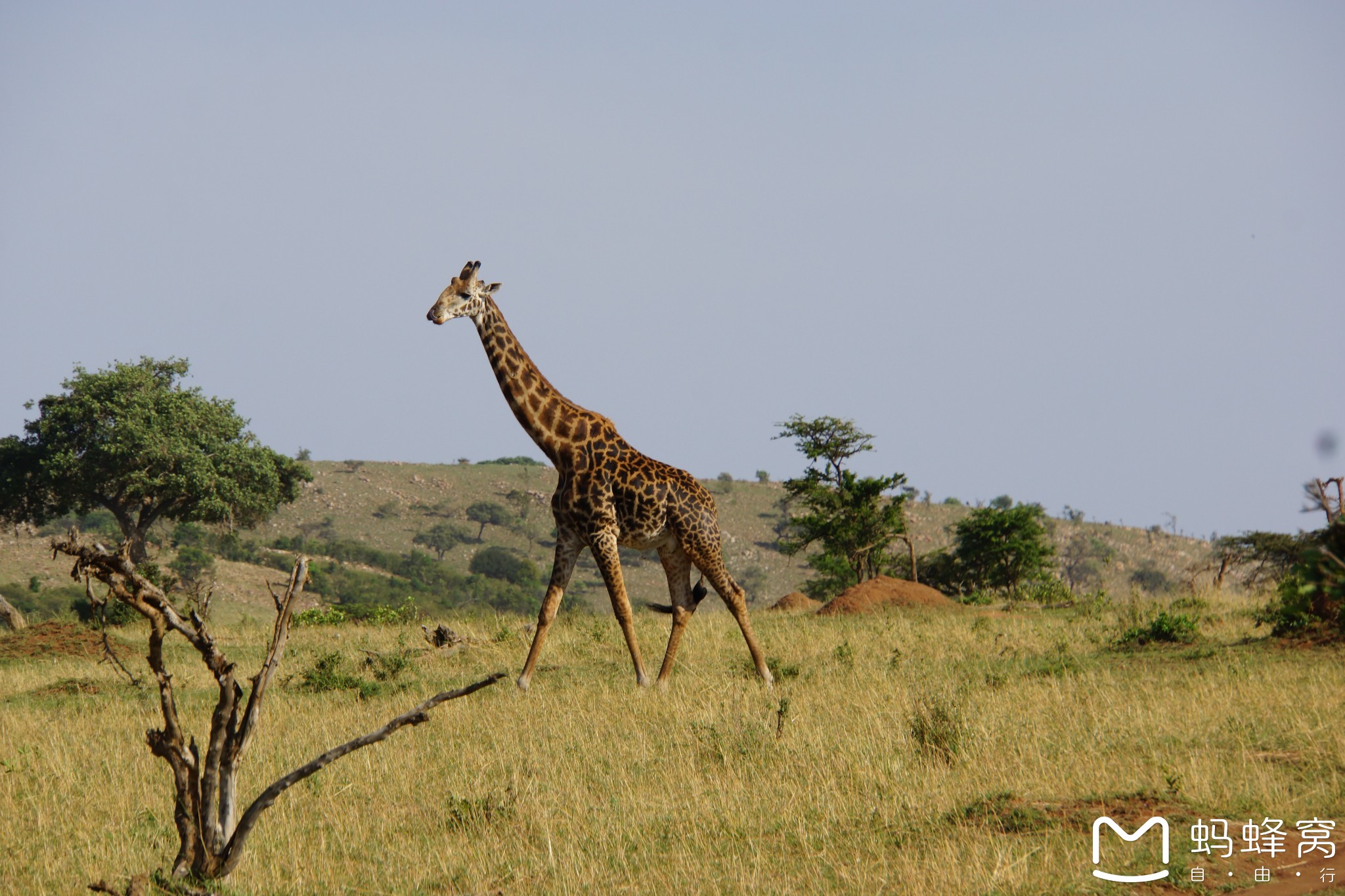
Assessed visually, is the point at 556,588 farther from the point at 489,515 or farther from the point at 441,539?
the point at 489,515

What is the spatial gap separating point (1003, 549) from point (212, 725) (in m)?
28.5

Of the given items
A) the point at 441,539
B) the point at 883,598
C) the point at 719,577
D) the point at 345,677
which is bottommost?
the point at 345,677

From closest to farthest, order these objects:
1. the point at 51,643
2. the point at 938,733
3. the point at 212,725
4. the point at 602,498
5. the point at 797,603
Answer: the point at 212,725 → the point at 938,733 → the point at 602,498 → the point at 51,643 → the point at 797,603

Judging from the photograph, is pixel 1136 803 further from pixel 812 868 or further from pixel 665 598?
pixel 665 598

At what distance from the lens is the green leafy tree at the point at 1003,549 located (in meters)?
32.0

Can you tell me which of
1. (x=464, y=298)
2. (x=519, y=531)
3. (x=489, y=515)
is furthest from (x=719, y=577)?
(x=489, y=515)

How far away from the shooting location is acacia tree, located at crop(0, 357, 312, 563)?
36312 mm

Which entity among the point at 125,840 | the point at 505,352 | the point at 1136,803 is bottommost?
the point at 125,840

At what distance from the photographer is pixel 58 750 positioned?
422 inches

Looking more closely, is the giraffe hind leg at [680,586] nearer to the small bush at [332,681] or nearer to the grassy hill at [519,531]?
the small bush at [332,681]

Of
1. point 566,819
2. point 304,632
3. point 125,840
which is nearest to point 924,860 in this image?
point 566,819

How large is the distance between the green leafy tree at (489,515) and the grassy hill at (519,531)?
287 millimetres

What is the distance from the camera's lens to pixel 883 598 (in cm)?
2309

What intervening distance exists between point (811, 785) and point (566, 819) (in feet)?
5.73
